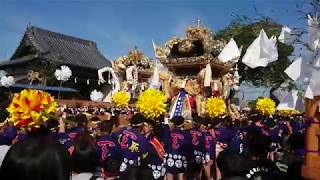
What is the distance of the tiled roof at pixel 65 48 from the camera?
1069 inches

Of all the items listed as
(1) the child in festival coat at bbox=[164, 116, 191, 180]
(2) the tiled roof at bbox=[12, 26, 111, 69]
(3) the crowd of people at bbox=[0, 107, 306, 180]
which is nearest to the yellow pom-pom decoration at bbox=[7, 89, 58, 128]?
(3) the crowd of people at bbox=[0, 107, 306, 180]

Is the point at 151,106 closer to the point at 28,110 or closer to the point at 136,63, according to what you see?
the point at 28,110

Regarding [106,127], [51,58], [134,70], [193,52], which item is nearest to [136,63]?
[134,70]

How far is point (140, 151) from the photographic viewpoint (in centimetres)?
495

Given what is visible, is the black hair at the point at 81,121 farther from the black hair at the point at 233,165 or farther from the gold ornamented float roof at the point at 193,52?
the gold ornamented float roof at the point at 193,52

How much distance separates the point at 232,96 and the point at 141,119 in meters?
12.4

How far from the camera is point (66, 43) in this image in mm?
31156

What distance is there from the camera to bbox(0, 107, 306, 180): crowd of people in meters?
3.13

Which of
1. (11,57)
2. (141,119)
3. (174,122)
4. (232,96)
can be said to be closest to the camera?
(141,119)

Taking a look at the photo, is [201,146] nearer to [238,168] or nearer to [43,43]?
[238,168]

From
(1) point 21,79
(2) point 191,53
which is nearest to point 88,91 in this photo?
(1) point 21,79

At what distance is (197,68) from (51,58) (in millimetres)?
12734

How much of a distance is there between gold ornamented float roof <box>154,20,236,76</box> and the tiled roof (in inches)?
438

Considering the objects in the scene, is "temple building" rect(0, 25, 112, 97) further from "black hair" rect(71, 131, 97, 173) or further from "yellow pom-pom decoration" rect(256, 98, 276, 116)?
"black hair" rect(71, 131, 97, 173)
